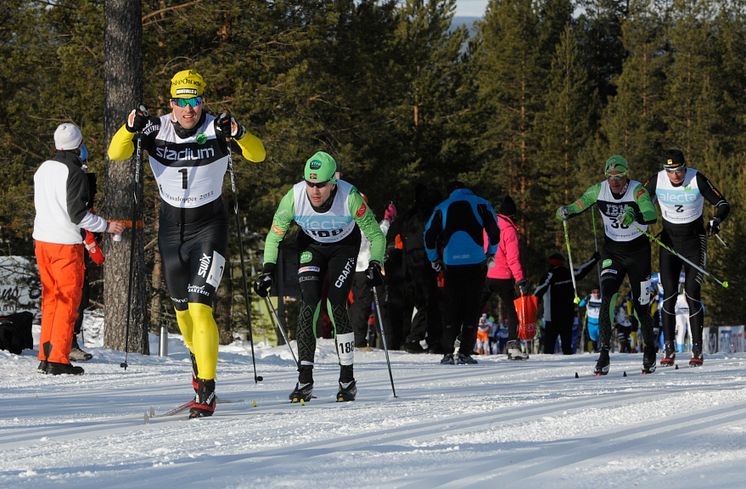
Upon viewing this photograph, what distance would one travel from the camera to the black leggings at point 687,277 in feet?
43.2

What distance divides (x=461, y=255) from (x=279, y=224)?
16.9 ft

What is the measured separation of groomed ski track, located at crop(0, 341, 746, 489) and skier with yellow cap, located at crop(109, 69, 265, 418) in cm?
77

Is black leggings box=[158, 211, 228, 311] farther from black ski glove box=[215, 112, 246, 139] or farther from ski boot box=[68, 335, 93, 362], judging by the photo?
ski boot box=[68, 335, 93, 362]

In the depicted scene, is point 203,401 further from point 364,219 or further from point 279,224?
point 364,219

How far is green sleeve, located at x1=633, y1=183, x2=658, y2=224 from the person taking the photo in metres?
11.7

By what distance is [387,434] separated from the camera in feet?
20.6

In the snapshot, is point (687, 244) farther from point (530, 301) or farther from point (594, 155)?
point (594, 155)

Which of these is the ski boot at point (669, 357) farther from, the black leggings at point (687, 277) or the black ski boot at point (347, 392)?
the black ski boot at point (347, 392)

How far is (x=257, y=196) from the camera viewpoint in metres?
33.0

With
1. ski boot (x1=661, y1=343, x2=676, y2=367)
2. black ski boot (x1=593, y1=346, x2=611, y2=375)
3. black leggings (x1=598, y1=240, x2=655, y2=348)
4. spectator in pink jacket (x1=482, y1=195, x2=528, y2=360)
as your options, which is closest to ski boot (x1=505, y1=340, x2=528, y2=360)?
spectator in pink jacket (x1=482, y1=195, x2=528, y2=360)

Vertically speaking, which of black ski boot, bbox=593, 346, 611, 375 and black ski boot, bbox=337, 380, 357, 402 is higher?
black ski boot, bbox=593, 346, 611, 375

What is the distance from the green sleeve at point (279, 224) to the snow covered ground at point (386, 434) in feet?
3.32

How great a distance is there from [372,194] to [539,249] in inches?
912

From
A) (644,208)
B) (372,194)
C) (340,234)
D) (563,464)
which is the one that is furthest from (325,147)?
(563,464)
